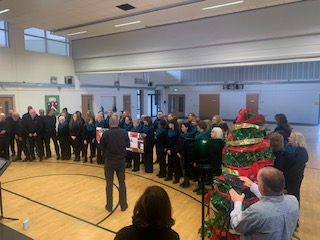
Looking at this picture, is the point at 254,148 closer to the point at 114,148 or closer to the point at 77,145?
the point at 114,148

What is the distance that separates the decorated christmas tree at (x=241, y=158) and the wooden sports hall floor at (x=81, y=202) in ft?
3.06

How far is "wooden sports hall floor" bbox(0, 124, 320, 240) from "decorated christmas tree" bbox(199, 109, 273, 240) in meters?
0.93

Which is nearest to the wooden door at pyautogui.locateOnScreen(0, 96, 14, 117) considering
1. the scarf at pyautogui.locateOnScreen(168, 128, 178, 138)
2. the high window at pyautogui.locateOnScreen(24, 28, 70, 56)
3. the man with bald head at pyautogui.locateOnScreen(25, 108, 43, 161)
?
the high window at pyautogui.locateOnScreen(24, 28, 70, 56)

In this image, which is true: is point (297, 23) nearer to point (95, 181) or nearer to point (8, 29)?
point (95, 181)

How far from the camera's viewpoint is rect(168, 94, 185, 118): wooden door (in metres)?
21.4

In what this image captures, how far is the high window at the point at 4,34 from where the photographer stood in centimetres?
1062

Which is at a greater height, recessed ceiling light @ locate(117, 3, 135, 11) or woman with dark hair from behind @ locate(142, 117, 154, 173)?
recessed ceiling light @ locate(117, 3, 135, 11)

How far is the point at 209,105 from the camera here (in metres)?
20.2

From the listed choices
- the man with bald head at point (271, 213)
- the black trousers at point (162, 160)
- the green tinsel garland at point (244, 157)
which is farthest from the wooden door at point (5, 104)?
the man with bald head at point (271, 213)

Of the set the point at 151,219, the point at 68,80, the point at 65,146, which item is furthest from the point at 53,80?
the point at 151,219

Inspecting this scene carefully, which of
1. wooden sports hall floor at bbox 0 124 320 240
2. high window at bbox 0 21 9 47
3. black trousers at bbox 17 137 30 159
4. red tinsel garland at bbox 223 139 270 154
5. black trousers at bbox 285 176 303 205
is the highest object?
high window at bbox 0 21 9 47

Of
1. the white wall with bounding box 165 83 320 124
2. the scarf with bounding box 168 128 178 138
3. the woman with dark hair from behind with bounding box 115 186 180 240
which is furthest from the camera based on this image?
the white wall with bounding box 165 83 320 124

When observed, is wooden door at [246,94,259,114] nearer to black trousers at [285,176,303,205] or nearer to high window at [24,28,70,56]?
high window at [24,28,70,56]

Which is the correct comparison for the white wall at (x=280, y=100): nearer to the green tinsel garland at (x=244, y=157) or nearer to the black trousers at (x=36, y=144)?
the black trousers at (x=36, y=144)
